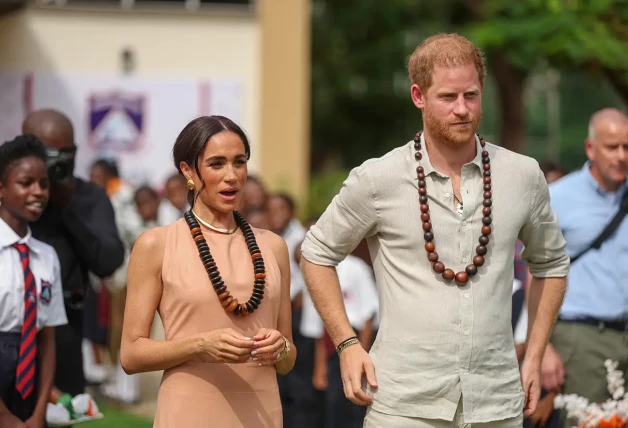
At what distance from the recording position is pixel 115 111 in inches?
713

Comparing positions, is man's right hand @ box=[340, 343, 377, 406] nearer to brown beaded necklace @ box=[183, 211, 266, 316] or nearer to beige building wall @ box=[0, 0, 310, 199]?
brown beaded necklace @ box=[183, 211, 266, 316]

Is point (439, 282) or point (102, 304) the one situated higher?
point (439, 282)

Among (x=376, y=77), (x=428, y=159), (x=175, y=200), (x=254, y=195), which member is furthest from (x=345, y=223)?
(x=376, y=77)

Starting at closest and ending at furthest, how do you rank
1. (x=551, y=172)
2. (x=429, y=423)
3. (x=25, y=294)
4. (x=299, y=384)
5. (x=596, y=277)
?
(x=429, y=423) < (x=25, y=294) < (x=596, y=277) < (x=551, y=172) < (x=299, y=384)

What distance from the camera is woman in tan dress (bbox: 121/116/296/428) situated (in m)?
4.78

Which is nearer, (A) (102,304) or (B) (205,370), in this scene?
(B) (205,370)

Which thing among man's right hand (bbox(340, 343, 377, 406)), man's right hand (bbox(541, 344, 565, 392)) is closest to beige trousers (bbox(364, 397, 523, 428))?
man's right hand (bbox(340, 343, 377, 406))

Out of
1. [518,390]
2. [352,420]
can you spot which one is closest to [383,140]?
[352,420]

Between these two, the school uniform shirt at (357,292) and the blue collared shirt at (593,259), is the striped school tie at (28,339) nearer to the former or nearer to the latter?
the blue collared shirt at (593,259)

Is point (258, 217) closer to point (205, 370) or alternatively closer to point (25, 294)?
point (25, 294)

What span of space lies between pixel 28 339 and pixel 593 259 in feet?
10.5

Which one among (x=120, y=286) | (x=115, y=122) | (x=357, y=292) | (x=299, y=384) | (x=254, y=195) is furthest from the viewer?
(x=115, y=122)

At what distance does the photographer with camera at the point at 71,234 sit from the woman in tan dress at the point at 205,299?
1.71 meters

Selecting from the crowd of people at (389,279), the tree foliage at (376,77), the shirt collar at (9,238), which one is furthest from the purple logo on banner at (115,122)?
the crowd of people at (389,279)
